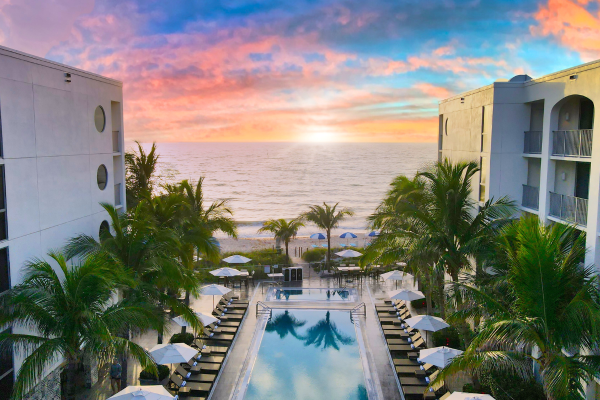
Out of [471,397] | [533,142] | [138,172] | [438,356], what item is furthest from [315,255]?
[471,397]

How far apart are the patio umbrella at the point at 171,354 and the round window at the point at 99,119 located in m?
8.49

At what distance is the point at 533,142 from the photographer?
1755cm

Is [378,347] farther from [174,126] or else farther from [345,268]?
[174,126]

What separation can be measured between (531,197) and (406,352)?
296 inches

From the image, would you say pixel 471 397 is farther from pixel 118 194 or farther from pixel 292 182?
pixel 292 182

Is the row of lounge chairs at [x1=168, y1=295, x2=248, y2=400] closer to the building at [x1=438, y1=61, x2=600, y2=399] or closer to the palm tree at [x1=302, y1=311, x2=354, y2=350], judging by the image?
the palm tree at [x1=302, y1=311, x2=354, y2=350]

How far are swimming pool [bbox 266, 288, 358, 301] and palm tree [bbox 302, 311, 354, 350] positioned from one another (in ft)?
9.28

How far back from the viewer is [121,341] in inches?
403

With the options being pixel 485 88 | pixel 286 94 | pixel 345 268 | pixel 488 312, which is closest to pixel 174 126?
pixel 286 94

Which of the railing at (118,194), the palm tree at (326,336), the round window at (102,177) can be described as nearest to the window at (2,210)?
the round window at (102,177)

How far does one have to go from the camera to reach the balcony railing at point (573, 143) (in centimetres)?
1388

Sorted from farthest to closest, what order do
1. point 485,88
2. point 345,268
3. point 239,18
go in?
point 239,18
point 345,268
point 485,88

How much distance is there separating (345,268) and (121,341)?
18.0m

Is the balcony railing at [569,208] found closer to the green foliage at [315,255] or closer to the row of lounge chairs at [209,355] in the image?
the row of lounge chairs at [209,355]
